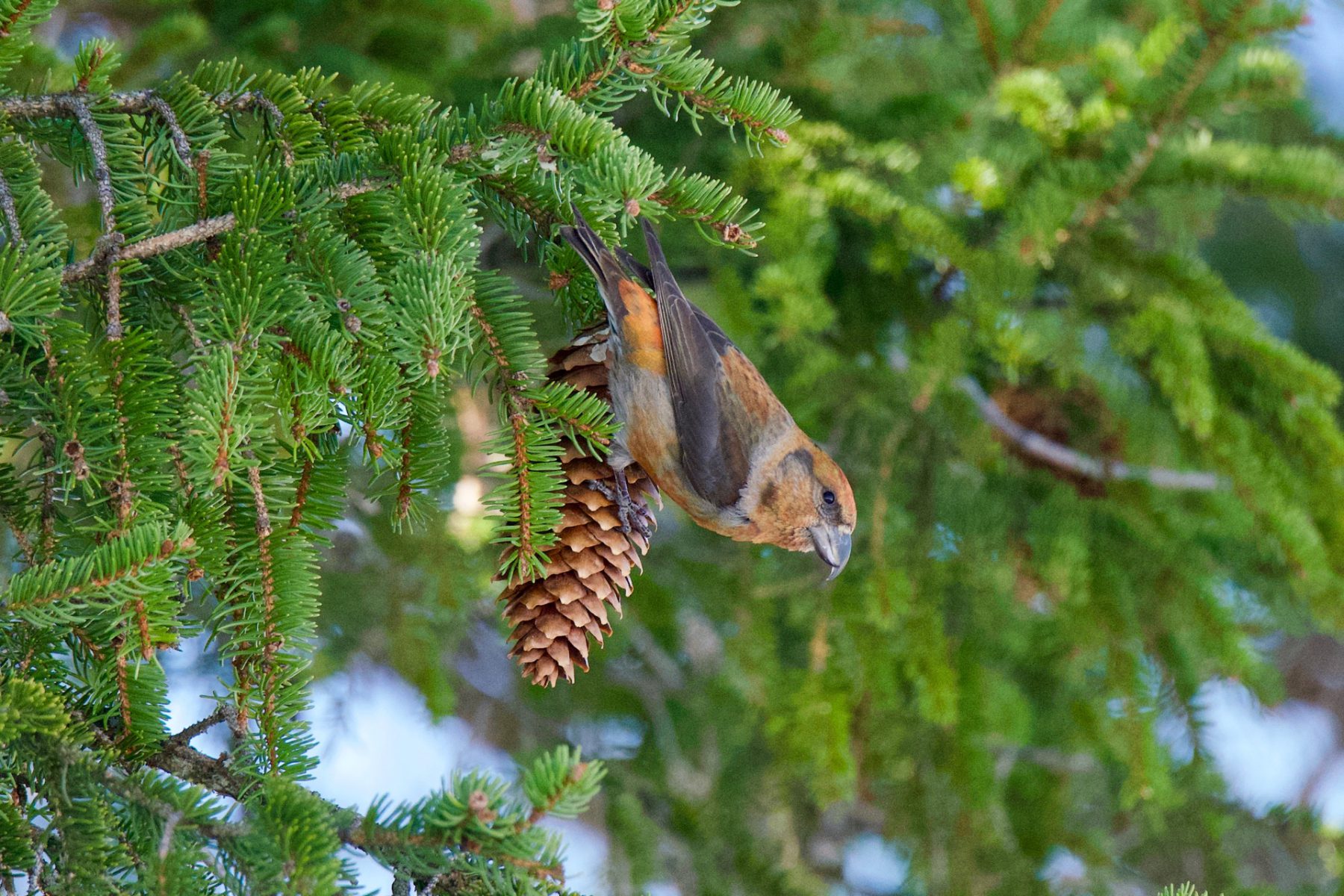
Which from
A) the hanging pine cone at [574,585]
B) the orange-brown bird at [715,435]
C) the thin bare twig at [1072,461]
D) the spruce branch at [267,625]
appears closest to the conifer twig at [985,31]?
the thin bare twig at [1072,461]

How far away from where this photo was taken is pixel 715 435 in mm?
3049

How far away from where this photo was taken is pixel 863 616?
334 cm

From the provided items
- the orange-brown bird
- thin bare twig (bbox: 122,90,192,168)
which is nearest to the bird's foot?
the orange-brown bird

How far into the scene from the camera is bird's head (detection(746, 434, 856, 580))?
3.01 metres

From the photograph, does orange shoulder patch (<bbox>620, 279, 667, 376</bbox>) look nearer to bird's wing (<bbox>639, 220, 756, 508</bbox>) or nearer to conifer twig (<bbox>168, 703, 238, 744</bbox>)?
bird's wing (<bbox>639, 220, 756, 508</bbox>)

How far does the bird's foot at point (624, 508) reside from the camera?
7.50 feet

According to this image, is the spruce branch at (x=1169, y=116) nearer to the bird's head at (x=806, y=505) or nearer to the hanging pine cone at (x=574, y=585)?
the bird's head at (x=806, y=505)

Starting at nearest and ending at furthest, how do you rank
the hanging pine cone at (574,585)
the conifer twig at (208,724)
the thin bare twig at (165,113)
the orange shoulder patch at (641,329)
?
1. the conifer twig at (208,724)
2. the thin bare twig at (165,113)
3. the hanging pine cone at (574,585)
4. the orange shoulder patch at (641,329)

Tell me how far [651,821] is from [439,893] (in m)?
2.66

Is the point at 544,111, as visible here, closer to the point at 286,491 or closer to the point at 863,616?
the point at 286,491

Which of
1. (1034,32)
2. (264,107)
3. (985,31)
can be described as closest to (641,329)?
(264,107)

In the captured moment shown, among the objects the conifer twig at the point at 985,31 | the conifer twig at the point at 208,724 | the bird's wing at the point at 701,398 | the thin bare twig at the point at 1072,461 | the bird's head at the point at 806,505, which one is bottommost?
the thin bare twig at the point at 1072,461

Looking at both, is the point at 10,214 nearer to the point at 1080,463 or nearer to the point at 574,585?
the point at 574,585

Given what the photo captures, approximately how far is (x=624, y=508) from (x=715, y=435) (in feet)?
2.64
